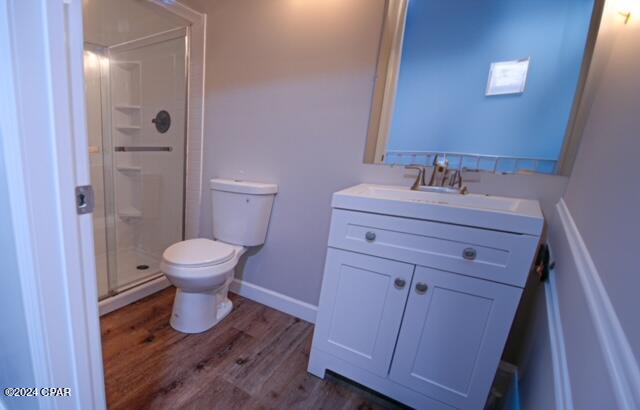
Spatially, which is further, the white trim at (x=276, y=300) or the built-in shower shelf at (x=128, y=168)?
the built-in shower shelf at (x=128, y=168)

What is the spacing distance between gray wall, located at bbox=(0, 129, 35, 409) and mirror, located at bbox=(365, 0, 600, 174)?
129 cm

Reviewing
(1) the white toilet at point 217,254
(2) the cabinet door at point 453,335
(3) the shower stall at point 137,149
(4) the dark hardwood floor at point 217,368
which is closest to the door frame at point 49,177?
(4) the dark hardwood floor at point 217,368

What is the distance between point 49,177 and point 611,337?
0.96 metres

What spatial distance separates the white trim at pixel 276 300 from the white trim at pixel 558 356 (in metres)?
1.17

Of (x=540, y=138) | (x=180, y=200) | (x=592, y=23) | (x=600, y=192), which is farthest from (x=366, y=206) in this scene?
(x=180, y=200)

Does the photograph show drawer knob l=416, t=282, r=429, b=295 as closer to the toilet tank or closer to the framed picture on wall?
the framed picture on wall

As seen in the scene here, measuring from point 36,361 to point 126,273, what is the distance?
151cm

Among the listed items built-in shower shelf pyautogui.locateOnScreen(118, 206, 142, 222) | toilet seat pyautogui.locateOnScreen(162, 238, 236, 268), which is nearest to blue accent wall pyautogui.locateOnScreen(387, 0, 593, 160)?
toilet seat pyautogui.locateOnScreen(162, 238, 236, 268)

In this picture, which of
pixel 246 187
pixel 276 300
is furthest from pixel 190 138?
pixel 276 300

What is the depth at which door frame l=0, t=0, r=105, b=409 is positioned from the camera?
458 mm

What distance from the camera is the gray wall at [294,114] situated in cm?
137

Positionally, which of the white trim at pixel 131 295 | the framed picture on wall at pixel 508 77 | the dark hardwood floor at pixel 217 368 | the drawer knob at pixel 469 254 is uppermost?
the framed picture on wall at pixel 508 77

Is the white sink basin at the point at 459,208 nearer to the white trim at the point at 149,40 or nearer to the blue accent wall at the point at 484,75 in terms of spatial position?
the blue accent wall at the point at 484,75

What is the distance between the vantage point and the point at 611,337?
1.25ft
